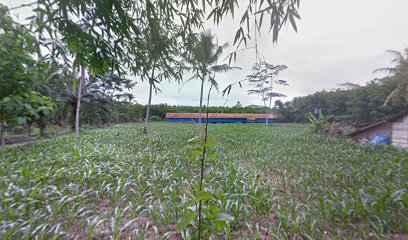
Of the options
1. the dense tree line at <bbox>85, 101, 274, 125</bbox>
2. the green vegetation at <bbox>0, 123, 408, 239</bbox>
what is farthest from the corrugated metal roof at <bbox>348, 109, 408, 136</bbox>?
the green vegetation at <bbox>0, 123, 408, 239</bbox>

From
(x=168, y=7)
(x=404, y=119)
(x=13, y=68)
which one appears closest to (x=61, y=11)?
(x=168, y=7)

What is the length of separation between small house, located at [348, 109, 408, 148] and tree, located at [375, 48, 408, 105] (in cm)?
447

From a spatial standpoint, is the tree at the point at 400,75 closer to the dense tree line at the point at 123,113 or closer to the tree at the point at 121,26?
the dense tree line at the point at 123,113

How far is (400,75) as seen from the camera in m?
12.2

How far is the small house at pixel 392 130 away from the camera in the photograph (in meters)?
7.61

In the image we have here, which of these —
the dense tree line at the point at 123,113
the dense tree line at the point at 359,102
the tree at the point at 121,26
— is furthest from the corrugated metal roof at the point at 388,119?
the tree at the point at 121,26

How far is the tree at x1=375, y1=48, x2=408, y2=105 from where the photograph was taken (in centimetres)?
1162

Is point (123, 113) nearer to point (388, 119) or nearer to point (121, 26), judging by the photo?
point (121, 26)

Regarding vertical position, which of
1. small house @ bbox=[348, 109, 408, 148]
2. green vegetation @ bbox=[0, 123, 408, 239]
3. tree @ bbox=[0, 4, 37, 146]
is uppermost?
tree @ bbox=[0, 4, 37, 146]

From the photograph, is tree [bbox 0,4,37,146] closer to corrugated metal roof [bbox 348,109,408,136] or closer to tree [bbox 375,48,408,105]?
corrugated metal roof [bbox 348,109,408,136]

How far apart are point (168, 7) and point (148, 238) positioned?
107 inches

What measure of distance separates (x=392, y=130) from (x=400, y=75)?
7112 millimetres

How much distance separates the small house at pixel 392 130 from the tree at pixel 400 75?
4.47 metres

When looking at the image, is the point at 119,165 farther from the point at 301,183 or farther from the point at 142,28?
the point at 301,183
